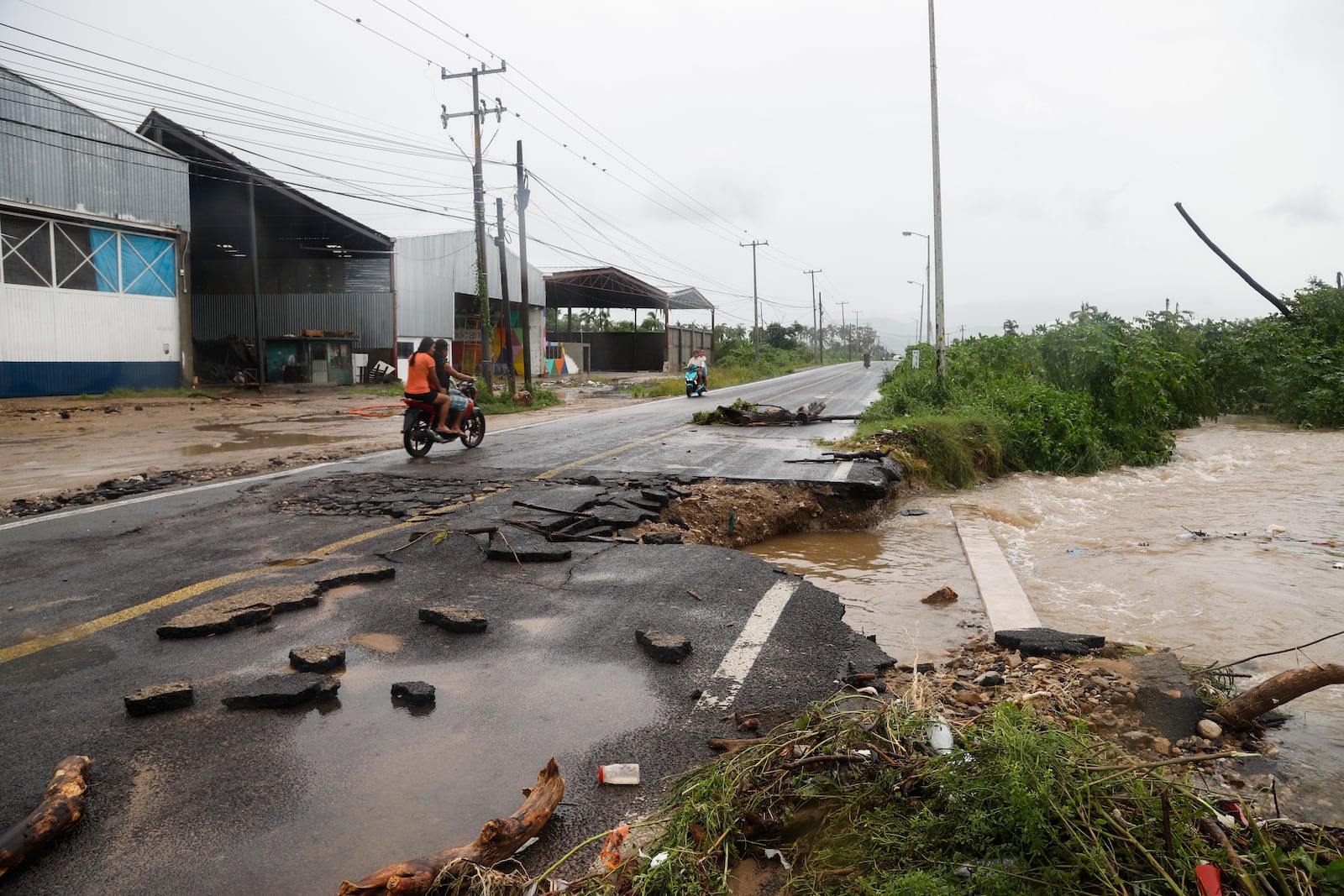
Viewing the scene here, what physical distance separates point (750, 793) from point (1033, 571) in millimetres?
5690

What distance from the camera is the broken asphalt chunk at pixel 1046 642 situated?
14.8ft

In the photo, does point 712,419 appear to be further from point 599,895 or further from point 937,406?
point 599,895

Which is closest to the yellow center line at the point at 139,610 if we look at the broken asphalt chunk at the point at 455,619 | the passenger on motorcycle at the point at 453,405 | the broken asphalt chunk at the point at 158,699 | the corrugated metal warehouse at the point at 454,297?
the broken asphalt chunk at the point at 158,699

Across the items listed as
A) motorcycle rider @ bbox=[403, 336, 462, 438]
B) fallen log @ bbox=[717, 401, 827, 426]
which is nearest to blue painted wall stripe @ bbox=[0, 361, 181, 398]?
motorcycle rider @ bbox=[403, 336, 462, 438]

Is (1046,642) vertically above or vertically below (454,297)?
below

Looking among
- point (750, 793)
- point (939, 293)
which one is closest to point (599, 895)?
point (750, 793)

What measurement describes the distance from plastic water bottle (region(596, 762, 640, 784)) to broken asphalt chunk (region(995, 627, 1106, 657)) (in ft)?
8.16

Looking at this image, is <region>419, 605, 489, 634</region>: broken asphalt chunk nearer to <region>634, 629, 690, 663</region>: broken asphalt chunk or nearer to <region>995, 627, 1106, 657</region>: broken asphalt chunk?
<region>634, 629, 690, 663</region>: broken asphalt chunk

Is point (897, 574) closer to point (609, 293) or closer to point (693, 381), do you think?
point (693, 381)

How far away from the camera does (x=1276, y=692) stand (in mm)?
3469

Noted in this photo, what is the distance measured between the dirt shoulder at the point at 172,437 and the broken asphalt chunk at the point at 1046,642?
27.1 feet

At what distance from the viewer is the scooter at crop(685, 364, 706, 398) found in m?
27.7

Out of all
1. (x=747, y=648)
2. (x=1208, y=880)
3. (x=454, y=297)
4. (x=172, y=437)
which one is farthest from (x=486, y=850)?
(x=454, y=297)

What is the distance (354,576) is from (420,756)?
2419 mm
